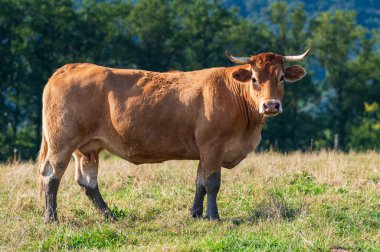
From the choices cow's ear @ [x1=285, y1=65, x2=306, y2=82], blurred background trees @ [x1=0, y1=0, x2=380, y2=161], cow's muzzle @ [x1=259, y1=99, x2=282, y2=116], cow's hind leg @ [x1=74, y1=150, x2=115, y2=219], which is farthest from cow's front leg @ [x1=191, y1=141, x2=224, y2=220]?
blurred background trees @ [x1=0, y1=0, x2=380, y2=161]

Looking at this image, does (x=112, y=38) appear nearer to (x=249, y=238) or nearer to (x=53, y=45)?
(x=53, y=45)

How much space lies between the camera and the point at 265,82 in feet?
34.3

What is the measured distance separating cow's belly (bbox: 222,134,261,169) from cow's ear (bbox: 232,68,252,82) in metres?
0.97

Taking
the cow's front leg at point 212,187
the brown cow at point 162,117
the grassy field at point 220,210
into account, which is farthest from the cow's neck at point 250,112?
the grassy field at point 220,210

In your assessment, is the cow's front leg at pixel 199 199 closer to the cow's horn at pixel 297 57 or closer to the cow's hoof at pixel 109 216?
the cow's hoof at pixel 109 216

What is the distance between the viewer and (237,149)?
1072 cm

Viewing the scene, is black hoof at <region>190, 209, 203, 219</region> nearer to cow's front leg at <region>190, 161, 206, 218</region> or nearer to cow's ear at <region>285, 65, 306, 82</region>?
cow's front leg at <region>190, 161, 206, 218</region>

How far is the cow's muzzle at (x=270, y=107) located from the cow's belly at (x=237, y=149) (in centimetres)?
81

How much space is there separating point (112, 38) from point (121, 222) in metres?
51.7

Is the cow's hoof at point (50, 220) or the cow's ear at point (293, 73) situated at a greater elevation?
the cow's ear at point (293, 73)

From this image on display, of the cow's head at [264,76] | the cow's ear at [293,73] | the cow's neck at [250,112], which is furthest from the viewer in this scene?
the cow's ear at [293,73]

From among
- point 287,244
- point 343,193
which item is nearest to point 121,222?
point 287,244

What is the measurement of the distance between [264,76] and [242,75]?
39 cm

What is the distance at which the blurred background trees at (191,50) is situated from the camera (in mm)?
54969
